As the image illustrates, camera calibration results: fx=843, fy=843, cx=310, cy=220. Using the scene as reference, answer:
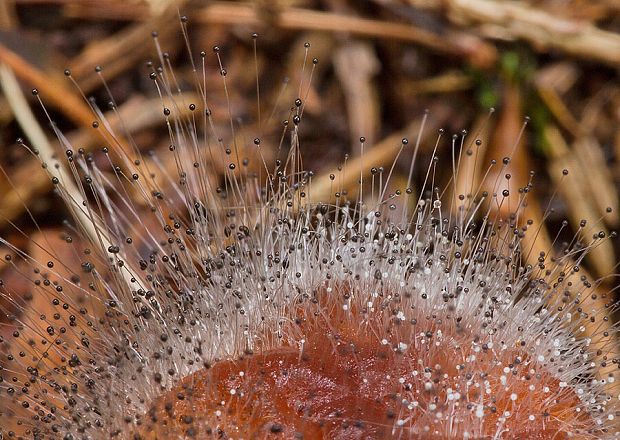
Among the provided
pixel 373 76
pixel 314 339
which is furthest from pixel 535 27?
→ pixel 314 339

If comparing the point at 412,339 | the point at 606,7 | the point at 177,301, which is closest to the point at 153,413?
the point at 177,301

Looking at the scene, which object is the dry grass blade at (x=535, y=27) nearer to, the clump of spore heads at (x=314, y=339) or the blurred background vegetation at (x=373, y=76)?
the blurred background vegetation at (x=373, y=76)

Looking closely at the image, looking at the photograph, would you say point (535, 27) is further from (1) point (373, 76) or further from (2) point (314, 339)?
(2) point (314, 339)

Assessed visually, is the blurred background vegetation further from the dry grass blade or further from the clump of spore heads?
the clump of spore heads

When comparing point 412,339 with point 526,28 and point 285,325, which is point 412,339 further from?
point 526,28

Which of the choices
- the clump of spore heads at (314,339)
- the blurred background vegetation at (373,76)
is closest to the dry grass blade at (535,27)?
the blurred background vegetation at (373,76)

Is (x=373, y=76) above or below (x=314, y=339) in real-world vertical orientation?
above

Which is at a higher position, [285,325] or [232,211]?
[232,211]

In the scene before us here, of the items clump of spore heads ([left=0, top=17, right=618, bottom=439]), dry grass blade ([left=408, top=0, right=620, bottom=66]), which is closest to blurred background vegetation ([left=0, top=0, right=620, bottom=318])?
dry grass blade ([left=408, top=0, right=620, bottom=66])
